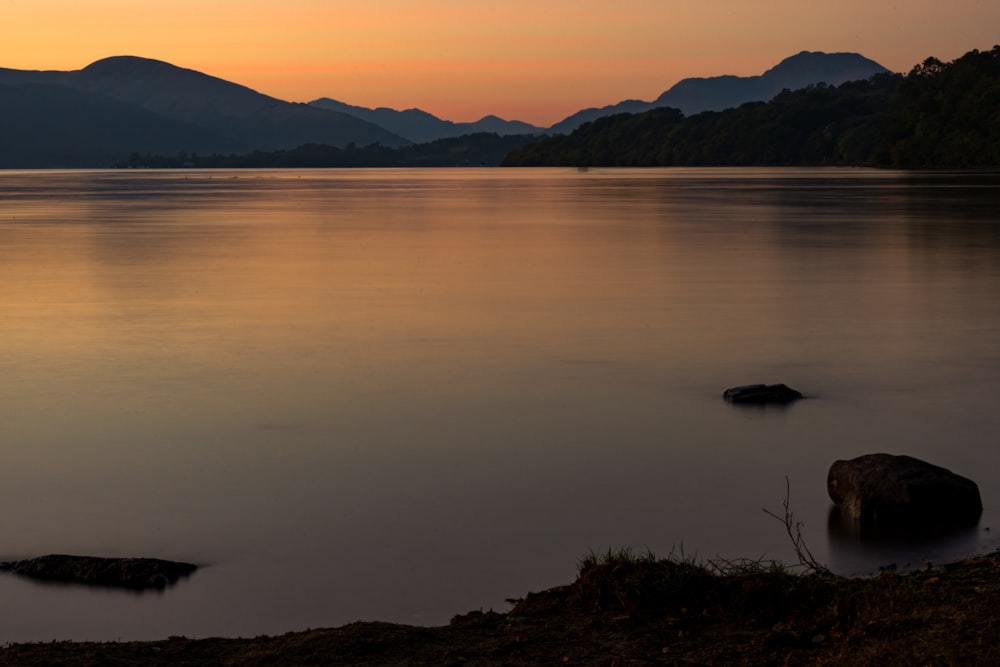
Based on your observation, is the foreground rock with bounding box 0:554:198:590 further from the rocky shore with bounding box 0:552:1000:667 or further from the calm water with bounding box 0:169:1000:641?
the rocky shore with bounding box 0:552:1000:667

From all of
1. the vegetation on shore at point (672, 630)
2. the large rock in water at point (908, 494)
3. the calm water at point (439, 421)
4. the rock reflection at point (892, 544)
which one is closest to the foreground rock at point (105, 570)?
the calm water at point (439, 421)

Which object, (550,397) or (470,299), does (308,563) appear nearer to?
(550,397)

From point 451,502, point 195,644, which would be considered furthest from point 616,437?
point 195,644

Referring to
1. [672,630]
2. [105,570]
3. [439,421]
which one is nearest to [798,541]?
[672,630]

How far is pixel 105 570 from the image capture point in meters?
9.80

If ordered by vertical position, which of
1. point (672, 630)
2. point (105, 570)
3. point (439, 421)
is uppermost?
point (672, 630)

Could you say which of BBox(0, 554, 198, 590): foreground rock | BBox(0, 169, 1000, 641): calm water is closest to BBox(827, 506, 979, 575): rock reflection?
BBox(0, 169, 1000, 641): calm water

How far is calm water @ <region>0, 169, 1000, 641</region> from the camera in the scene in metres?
10.1

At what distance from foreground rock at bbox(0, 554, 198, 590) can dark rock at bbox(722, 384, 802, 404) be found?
307 inches

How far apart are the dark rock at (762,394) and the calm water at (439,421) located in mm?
210

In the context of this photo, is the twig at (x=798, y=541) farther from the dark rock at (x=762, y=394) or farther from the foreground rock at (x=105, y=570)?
the foreground rock at (x=105, y=570)

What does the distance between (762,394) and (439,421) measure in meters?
3.88

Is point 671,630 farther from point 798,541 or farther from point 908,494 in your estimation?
point 908,494

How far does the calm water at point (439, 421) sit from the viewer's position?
1009 centimetres
